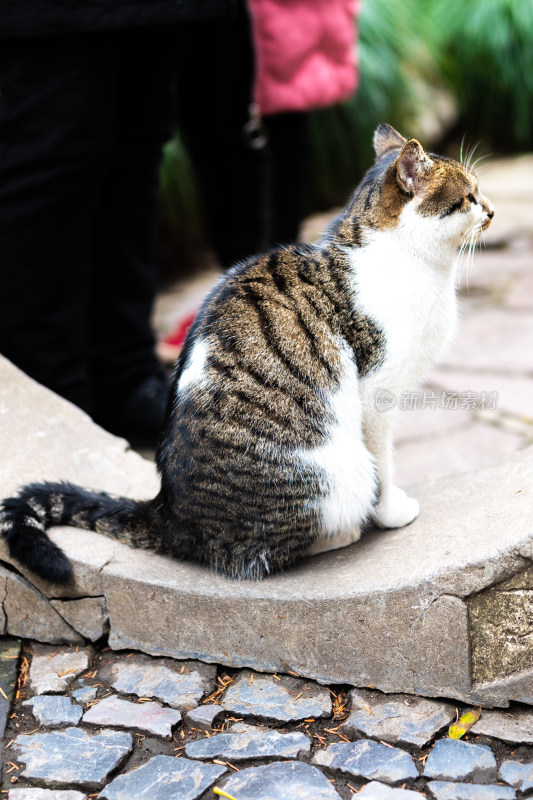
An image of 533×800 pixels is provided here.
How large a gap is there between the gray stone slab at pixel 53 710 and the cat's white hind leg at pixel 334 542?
61cm

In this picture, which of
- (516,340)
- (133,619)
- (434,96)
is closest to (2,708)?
(133,619)

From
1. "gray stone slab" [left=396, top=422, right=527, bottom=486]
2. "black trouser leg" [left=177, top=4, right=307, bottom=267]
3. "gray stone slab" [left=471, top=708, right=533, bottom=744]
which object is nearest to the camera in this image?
"gray stone slab" [left=471, top=708, right=533, bottom=744]

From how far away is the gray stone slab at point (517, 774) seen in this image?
5.35 ft

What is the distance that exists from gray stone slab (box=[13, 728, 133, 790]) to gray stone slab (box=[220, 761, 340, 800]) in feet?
0.76

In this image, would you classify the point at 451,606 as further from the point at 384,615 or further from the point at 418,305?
the point at 418,305

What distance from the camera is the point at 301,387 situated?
1.96 m

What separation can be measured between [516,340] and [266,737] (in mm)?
2567

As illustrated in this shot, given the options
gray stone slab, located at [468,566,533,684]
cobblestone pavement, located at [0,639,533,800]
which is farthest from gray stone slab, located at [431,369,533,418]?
cobblestone pavement, located at [0,639,533,800]

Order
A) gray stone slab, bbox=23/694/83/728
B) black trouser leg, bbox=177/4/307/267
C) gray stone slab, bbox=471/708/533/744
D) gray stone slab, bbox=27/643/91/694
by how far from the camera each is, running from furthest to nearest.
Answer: black trouser leg, bbox=177/4/307/267
gray stone slab, bbox=27/643/91/694
gray stone slab, bbox=23/694/83/728
gray stone slab, bbox=471/708/533/744

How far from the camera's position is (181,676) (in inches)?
78.1

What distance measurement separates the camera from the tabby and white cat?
1.96 metres

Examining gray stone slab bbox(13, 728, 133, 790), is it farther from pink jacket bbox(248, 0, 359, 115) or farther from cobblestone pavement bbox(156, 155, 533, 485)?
pink jacket bbox(248, 0, 359, 115)

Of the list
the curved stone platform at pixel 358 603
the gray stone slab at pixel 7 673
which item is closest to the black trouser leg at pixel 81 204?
the curved stone platform at pixel 358 603

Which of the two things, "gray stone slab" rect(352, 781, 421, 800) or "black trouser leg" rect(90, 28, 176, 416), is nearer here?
"gray stone slab" rect(352, 781, 421, 800)
